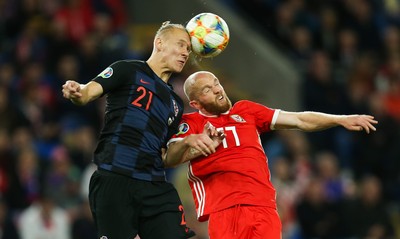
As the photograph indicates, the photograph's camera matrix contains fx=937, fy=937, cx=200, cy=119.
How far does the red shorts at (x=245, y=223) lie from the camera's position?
680 cm

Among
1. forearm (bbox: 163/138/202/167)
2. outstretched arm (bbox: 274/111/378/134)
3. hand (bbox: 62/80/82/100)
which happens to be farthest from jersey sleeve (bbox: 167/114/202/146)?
hand (bbox: 62/80/82/100)

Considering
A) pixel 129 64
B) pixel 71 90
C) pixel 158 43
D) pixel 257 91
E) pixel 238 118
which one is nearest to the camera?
pixel 71 90

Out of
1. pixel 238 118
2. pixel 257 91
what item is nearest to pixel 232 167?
pixel 238 118

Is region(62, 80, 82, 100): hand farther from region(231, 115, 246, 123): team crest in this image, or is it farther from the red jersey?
region(231, 115, 246, 123): team crest

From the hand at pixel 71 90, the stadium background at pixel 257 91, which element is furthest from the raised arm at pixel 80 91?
the stadium background at pixel 257 91

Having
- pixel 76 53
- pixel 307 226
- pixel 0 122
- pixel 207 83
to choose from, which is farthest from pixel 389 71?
pixel 207 83

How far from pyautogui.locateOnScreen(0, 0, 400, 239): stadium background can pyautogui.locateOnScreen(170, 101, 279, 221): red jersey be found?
12.6 ft

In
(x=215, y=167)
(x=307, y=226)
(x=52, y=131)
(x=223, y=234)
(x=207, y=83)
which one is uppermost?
(x=207, y=83)

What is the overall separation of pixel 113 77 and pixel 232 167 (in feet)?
3.78

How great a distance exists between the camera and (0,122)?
11773 millimetres

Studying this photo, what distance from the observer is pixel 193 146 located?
20.9ft

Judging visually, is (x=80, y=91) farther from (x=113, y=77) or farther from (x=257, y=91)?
(x=257, y=91)

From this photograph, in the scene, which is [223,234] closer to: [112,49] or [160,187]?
[160,187]

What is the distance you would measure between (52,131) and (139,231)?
18.7 feet
